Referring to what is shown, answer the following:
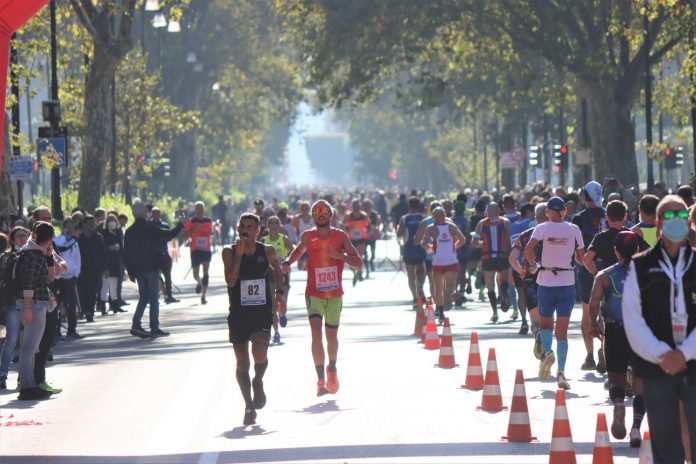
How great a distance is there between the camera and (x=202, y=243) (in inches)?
1312

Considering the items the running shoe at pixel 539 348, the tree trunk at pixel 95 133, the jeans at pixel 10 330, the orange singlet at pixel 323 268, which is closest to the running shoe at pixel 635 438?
the orange singlet at pixel 323 268

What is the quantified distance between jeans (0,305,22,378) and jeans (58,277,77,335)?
5950 millimetres

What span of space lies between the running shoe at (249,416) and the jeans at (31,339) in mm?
3490

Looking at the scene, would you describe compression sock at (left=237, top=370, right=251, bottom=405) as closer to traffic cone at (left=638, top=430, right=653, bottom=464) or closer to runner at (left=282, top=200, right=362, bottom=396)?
runner at (left=282, top=200, right=362, bottom=396)

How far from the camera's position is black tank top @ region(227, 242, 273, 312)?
14.5 m

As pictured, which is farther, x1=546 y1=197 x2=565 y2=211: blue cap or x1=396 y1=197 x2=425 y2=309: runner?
x1=396 y1=197 x2=425 y2=309: runner

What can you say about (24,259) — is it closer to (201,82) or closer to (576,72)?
(576,72)

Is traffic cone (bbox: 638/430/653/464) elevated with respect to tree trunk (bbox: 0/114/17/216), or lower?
lower

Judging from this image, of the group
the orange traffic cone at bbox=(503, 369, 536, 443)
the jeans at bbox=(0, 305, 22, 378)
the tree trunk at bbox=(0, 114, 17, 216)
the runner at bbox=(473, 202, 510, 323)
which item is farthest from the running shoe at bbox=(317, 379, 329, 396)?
Result: the tree trunk at bbox=(0, 114, 17, 216)

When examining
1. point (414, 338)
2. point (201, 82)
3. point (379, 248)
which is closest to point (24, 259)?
point (414, 338)

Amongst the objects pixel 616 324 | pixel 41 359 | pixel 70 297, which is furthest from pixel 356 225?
pixel 616 324

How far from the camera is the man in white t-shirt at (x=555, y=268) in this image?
16.8m

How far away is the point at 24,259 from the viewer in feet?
55.2

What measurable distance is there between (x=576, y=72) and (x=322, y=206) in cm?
2562
